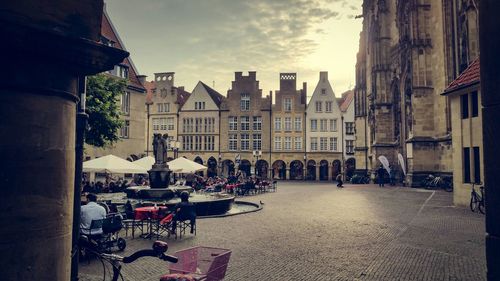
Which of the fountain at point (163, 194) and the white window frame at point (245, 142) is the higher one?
the white window frame at point (245, 142)

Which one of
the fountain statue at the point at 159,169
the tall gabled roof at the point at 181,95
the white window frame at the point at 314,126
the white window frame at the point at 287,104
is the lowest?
the fountain statue at the point at 159,169

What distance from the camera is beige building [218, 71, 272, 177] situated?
57.6 m

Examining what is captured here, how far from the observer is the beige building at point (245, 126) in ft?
189

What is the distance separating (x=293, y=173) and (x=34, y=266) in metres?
56.1

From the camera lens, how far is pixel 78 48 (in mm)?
3031

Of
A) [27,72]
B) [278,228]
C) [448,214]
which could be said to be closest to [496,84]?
[27,72]

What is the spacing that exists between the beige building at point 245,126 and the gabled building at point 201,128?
1.21 meters

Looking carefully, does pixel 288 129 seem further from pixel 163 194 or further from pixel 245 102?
pixel 163 194

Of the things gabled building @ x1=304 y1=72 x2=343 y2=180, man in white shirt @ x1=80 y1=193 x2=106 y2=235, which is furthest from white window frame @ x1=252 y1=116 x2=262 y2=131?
man in white shirt @ x1=80 y1=193 x2=106 y2=235

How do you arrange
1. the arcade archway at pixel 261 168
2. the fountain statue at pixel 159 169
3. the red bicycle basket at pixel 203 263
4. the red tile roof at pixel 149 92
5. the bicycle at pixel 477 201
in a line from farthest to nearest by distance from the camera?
the red tile roof at pixel 149 92, the arcade archway at pixel 261 168, the fountain statue at pixel 159 169, the bicycle at pixel 477 201, the red bicycle basket at pixel 203 263

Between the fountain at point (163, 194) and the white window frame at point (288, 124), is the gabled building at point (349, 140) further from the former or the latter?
the fountain at point (163, 194)

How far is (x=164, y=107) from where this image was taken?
60.1 m

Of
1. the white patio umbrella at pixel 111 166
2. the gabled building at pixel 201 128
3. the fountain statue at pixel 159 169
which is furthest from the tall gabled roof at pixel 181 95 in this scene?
the fountain statue at pixel 159 169

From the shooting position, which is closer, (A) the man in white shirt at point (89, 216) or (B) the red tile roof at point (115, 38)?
(A) the man in white shirt at point (89, 216)
